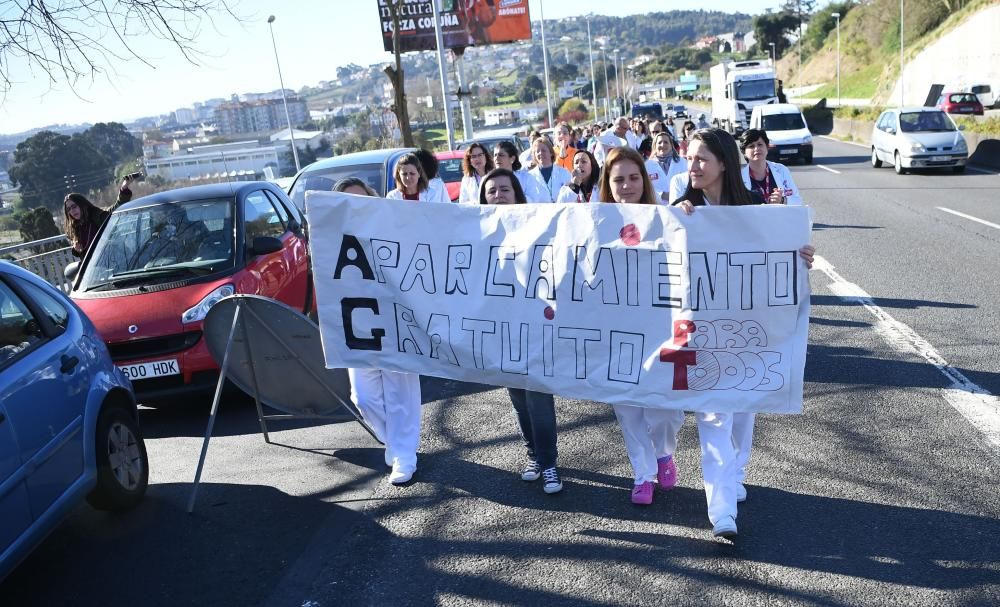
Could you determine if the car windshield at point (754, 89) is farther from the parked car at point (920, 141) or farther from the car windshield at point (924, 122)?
the car windshield at point (924, 122)

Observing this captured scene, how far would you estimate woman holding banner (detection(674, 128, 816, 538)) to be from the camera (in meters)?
4.05

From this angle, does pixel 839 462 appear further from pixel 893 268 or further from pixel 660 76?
pixel 660 76

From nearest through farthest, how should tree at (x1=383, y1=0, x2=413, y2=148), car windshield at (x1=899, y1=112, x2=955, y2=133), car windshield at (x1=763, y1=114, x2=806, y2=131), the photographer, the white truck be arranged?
the photographer → car windshield at (x1=899, y1=112, x2=955, y2=133) → tree at (x1=383, y1=0, x2=413, y2=148) → car windshield at (x1=763, y1=114, x2=806, y2=131) → the white truck

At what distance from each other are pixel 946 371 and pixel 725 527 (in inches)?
124

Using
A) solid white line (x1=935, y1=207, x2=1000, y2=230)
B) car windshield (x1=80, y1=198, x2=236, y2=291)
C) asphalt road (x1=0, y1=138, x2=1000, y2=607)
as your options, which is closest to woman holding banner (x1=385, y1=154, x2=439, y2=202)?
asphalt road (x1=0, y1=138, x2=1000, y2=607)

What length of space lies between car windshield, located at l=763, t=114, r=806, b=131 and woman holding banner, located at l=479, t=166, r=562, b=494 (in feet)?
84.1

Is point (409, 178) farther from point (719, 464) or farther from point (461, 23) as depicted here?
point (461, 23)

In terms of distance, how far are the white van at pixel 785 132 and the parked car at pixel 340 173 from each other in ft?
59.0

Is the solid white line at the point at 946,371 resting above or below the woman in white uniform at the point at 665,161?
below

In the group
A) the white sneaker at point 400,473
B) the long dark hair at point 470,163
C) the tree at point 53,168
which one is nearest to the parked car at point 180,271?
the long dark hair at point 470,163

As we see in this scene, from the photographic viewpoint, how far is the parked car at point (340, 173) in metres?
11.2

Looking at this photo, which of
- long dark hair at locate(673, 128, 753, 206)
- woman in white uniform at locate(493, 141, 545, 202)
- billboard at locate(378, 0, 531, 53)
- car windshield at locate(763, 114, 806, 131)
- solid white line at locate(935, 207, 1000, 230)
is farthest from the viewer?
billboard at locate(378, 0, 531, 53)

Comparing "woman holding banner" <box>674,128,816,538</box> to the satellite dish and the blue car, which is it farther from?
the blue car

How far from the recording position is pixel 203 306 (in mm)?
7055
